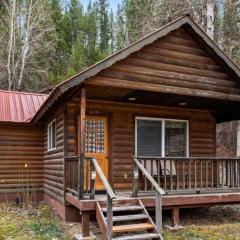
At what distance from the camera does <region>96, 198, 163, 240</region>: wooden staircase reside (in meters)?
7.96

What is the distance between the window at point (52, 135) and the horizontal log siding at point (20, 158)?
1495 millimetres

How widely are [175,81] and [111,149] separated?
2.85m

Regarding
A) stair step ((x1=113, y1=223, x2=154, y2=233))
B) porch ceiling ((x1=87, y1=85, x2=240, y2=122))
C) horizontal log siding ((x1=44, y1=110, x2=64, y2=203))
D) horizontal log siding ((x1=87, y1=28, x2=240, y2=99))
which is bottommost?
stair step ((x1=113, y1=223, x2=154, y2=233))

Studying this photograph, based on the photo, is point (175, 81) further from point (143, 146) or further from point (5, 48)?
point (5, 48)

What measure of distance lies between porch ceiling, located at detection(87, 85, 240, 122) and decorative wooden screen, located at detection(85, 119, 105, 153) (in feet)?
2.52

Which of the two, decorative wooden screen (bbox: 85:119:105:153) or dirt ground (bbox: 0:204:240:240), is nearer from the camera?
dirt ground (bbox: 0:204:240:240)

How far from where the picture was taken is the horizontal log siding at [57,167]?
10938 millimetres

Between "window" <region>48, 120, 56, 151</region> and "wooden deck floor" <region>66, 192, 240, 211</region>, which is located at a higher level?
"window" <region>48, 120, 56, 151</region>

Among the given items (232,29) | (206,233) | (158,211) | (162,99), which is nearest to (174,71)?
(162,99)

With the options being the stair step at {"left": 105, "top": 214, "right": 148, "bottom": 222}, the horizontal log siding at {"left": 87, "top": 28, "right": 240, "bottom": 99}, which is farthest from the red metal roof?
the stair step at {"left": 105, "top": 214, "right": 148, "bottom": 222}

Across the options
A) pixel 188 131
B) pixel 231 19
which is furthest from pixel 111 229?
pixel 231 19

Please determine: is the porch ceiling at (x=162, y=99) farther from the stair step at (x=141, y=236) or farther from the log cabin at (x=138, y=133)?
the stair step at (x=141, y=236)

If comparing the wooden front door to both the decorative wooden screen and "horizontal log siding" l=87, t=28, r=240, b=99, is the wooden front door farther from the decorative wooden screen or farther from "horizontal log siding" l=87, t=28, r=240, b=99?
"horizontal log siding" l=87, t=28, r=240, b=99

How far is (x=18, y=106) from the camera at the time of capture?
15023 mm
